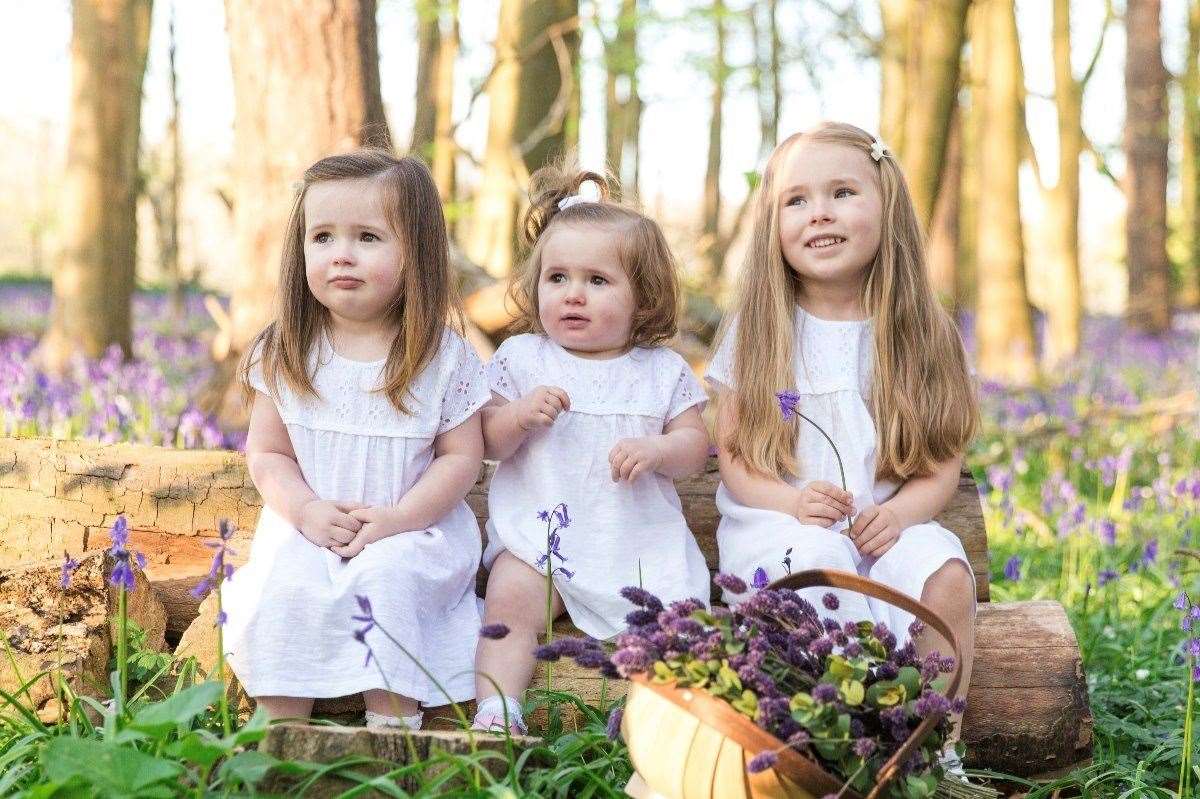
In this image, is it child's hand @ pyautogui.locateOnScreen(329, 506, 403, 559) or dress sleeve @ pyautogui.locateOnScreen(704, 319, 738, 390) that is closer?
child's hand @ pyautogui.locateOnScreen(329, 506, 403, 559)

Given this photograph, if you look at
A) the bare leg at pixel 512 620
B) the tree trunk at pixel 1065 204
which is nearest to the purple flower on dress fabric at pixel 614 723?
the bare leg at pixel 512 620

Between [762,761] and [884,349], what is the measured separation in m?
1.62

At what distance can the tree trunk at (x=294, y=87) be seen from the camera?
15.7ft

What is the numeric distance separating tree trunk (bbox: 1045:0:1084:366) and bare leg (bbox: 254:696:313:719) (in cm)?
906

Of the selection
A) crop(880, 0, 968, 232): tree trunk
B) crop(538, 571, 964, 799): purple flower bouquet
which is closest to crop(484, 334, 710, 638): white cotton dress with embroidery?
crop(538, 571, 964, 799): purple flower bouquet

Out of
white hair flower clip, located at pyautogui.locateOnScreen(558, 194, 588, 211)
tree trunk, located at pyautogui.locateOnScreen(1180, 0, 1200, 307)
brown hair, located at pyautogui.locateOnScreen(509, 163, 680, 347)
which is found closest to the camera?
brown hair, located at pyautogui.locateOnScreen(509, 163, 680, 347)

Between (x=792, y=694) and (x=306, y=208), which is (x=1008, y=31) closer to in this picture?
(x=306, y=208)

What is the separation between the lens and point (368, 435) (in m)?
3.01

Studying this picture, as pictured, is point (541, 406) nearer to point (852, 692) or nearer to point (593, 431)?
point (593, 431)

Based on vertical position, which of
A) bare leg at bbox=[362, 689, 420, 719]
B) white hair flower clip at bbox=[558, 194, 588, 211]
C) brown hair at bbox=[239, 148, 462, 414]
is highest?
white hair flower clip at bbox=[558, 194, 588, 211]

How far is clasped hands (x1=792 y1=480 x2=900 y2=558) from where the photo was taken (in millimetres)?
2930

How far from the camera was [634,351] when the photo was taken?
330 cm

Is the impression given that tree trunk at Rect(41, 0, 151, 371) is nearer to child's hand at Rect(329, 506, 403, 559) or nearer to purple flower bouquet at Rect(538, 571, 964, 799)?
child's hand at Rect(329, 506, 403, 559)

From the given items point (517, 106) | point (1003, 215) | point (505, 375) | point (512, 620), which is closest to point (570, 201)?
point (505, 375)
